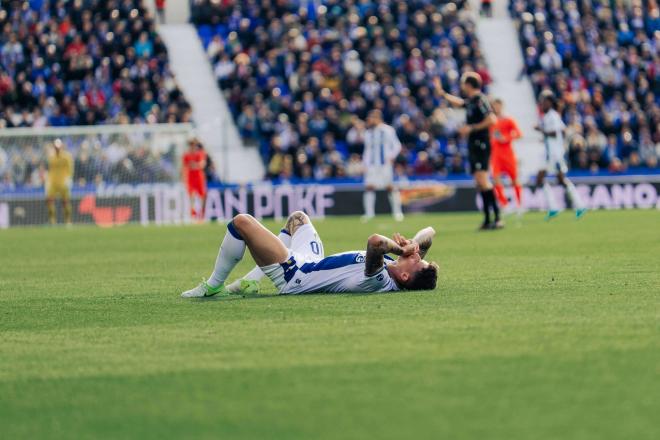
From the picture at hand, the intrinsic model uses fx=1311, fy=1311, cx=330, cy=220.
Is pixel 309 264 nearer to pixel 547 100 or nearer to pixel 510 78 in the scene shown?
pixel 547 100

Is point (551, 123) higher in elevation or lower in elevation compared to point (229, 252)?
higher

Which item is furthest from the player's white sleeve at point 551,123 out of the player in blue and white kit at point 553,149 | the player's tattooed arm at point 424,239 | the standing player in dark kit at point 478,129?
the player's tattooed arm at point 424,239

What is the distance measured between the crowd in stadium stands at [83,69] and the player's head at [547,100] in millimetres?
13795

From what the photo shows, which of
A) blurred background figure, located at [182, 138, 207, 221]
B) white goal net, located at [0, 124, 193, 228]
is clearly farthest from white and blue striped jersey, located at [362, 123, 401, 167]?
white goal net, located at [0, 124, 193, 228]

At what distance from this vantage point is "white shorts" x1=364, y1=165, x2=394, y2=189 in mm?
29734

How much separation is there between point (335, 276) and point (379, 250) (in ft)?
2.56

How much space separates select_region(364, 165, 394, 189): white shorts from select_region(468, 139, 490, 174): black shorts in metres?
8.20

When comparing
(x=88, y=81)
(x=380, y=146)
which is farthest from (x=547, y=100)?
(x=88, y=81)

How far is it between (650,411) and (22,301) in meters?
7.03

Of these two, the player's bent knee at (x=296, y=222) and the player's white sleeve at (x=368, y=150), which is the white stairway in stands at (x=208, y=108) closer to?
the player's white sleeve at (x=368, y=150)

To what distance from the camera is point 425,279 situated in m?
10.6

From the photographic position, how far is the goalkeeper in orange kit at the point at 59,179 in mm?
30969

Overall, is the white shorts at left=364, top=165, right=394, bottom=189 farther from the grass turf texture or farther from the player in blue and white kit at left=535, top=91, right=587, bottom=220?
the grass turf texture

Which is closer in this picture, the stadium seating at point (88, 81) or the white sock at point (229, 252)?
the white sock at point (229, 252)
